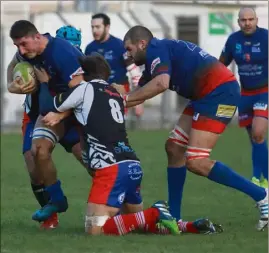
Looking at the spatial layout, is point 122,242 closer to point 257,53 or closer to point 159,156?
point 257,53

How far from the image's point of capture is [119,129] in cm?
897

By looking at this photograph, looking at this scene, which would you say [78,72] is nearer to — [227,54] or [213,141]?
[213,141]

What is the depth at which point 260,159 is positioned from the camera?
1309 cm

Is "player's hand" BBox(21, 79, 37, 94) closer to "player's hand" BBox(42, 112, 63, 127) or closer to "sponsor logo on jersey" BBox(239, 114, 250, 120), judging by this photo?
"player's hand" BBox(42, 112, 63, 127)

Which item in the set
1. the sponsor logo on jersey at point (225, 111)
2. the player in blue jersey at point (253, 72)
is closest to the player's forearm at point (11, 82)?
the sponsor logo on jersey at point (225, 111)

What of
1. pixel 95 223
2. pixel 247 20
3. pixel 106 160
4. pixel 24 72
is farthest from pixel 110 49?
pixel 95 223

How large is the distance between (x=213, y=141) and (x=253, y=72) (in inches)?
158

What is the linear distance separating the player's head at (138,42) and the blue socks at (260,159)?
4.12 metres

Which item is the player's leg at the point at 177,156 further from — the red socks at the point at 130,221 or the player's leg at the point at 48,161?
the player's leg at the point at 48,161

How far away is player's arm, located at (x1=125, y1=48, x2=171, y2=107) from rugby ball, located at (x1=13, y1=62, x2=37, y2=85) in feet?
3.15

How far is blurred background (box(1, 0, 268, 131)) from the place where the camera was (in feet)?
82.3

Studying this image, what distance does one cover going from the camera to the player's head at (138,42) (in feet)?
30.0

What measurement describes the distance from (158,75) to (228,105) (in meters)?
0.77

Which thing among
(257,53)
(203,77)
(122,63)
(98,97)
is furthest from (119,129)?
(122,63)
